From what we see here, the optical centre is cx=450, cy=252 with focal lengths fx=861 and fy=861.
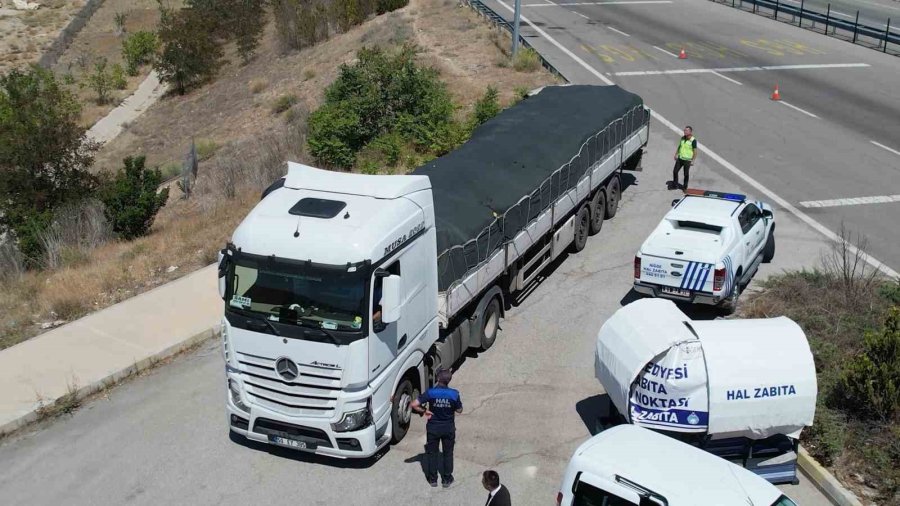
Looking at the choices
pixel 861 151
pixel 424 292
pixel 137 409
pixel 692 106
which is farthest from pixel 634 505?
pixel 692 106

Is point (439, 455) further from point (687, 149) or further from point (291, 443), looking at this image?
point (687, 149)

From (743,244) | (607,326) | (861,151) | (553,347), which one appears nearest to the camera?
(607,326)

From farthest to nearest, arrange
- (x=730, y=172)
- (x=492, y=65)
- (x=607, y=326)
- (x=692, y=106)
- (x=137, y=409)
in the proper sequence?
(x=492, y=65) < (x=692, y=106) < (x=730, y=172) < (x=137, y=409) < (x=607, y=326)

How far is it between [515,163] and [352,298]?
6.16 meters

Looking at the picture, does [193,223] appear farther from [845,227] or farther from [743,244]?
[845,227]

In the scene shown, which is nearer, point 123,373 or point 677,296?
point 123,373

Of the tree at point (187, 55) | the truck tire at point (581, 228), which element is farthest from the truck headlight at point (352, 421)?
the tree at point (187, 55)

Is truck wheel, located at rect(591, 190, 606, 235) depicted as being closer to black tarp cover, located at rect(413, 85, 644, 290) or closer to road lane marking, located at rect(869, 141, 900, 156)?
black tarp cover, located at rect(413, 85, 644, 290)

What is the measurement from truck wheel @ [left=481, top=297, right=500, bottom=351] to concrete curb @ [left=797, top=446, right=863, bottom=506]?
16.4 ft

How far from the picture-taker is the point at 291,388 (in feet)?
34.3

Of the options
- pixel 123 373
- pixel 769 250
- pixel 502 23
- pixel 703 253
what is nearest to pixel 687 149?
pixel 769 250

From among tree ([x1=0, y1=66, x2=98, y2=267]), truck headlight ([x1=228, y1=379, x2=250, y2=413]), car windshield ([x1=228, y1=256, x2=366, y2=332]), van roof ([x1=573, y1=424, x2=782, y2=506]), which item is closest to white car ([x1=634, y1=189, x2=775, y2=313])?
van roof ([x1=573, y1=424, x2=782, y2=506])

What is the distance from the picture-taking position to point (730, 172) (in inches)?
896

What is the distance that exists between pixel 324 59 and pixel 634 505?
34355mm
